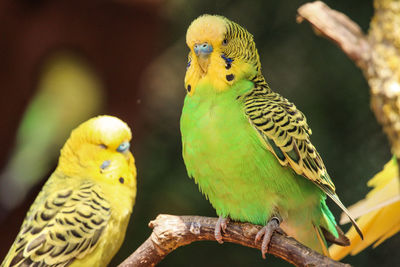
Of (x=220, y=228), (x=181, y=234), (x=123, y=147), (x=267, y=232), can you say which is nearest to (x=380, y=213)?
(x=267, y=232)

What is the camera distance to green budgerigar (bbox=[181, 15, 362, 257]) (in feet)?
4.90

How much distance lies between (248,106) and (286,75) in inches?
43.7

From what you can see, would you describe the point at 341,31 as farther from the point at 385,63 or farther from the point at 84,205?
the point at 84,205

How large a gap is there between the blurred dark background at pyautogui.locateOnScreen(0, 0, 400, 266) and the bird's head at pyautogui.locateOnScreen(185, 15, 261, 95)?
97 cm

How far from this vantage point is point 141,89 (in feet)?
9.09

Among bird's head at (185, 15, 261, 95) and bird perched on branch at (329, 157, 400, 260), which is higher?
bird's head at (185, 15, 261, 95)

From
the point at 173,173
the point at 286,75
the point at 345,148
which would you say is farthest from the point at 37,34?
the point at 345,148

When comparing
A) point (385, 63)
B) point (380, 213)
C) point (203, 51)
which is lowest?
point (380, 213)

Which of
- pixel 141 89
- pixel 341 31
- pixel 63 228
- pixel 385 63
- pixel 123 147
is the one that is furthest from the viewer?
pixel 141 89

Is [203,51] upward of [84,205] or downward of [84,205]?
upward

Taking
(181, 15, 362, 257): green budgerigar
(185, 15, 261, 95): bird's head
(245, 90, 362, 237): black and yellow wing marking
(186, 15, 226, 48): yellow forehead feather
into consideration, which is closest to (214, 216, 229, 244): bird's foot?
(181, 15, 362, 257): green budgerigar

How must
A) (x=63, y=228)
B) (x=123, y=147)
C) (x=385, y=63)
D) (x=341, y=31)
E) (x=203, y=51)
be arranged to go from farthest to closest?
1. (x=123, y=147)
2. (x=63, y=228)
3. (x=203, y=51)
4. (x=341, y=31)
5. (x=385, y=63)

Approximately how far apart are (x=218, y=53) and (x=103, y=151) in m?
0.59

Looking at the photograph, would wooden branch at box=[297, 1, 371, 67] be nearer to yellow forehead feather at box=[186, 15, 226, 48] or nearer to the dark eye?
yellow forehead feather at box=[186, 15, 226, 48]
